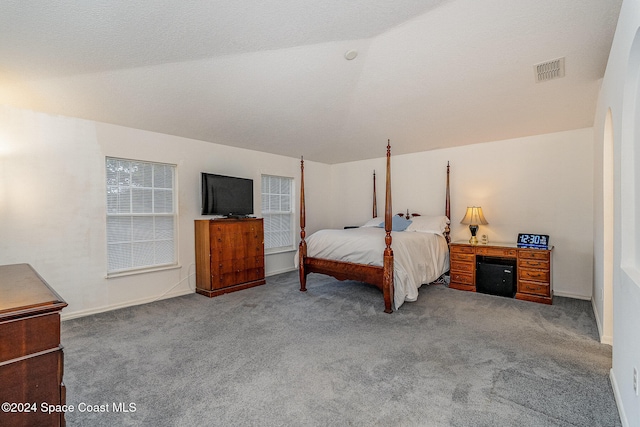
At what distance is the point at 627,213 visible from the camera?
1.80 meters

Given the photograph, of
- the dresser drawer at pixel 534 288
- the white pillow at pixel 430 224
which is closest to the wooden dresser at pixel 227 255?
the white pillow at pixel 430 224

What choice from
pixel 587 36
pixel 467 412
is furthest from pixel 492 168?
pixel 467 412

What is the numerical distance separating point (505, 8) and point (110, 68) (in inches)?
136

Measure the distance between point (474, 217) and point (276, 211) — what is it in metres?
3.41

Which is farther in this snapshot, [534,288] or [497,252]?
[497,252]

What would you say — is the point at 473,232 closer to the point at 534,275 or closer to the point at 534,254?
the point at 534,254

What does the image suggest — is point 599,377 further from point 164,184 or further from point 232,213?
point 164,184

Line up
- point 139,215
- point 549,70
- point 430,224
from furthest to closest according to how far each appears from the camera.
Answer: point 430,224
point 139,215
point 549,70

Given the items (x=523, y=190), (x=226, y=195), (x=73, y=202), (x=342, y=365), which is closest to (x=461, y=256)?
(x=523, y=190)

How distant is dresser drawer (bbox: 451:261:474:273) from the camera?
4.47 metres

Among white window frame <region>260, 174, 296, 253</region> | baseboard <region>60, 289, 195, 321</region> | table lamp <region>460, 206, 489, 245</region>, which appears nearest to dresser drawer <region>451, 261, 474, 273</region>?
table lamp <region>460, 206, 489, 245</region>

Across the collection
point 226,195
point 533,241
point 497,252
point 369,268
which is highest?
point 226,195

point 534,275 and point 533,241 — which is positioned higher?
point 533,241

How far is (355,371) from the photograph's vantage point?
228 cm
